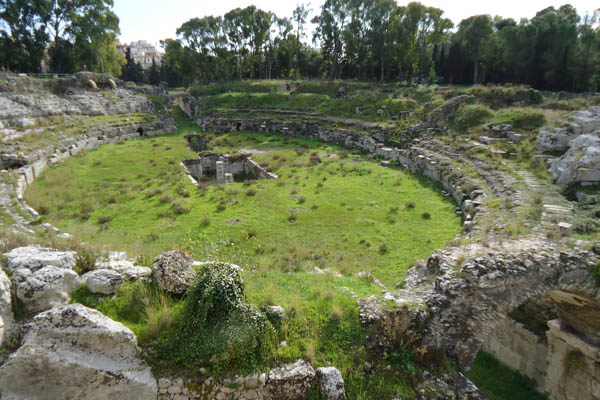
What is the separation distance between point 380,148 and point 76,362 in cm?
2348

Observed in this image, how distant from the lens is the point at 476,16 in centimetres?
3981

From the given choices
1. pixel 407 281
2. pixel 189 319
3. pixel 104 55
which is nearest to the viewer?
pixel 189 319

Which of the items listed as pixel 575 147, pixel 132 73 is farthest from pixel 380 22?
pixel 132 73

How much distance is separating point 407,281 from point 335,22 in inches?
1923

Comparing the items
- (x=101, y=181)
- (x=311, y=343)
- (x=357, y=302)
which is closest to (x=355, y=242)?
(x=357, y=302)

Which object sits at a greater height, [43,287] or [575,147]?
[575,147]

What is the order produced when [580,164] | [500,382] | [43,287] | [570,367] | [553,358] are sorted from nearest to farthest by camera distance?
[43,287], [570,367], [553,358], [500,382], [580,164]

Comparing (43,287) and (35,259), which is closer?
(43,287)

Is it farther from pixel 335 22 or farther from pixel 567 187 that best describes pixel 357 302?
pixel 335 22

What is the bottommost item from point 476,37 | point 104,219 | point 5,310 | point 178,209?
point 104,219

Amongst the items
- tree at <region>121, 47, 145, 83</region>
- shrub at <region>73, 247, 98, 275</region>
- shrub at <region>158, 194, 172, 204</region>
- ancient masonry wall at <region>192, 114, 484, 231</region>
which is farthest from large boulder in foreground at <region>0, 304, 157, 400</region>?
tree at <region>121, 47, 145, 83</region>

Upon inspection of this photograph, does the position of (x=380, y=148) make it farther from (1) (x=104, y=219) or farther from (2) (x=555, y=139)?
(1) (x=104, y=219)

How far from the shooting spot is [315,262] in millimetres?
10680

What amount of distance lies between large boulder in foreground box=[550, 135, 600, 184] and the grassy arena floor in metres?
4.25
